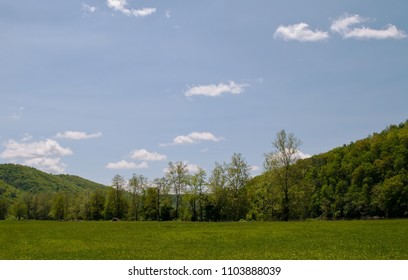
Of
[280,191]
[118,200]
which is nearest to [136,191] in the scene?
[118,200]

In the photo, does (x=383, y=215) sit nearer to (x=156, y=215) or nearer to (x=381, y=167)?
(x=381, y=167)

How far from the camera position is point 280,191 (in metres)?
98.2

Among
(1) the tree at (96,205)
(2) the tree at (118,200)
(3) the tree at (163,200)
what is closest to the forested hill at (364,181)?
(3) the tree at (163,200)

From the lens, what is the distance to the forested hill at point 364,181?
5290 inches

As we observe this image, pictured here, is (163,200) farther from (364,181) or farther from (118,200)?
(364,181)

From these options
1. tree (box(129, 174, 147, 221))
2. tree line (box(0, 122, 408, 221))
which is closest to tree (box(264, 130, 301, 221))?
tree line (box(0, 122, 408, 221))

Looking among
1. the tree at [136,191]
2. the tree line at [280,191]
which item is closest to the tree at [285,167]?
the tree line at [280,191]

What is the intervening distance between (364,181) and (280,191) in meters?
70.5

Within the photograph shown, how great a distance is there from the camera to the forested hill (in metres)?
134

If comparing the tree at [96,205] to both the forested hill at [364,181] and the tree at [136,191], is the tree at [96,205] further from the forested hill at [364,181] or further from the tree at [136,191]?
the forested hill at [364,181]

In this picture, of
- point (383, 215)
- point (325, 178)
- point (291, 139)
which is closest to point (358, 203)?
point (383, 215)

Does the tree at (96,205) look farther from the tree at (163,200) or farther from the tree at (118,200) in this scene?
the tree at (163,200)

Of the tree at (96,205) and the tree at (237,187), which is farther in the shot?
the tree at (96,205)

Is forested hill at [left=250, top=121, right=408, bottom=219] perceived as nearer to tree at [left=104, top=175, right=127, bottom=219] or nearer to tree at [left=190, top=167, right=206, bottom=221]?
tree at [left=190, top=167, right=206, bottom=221]
